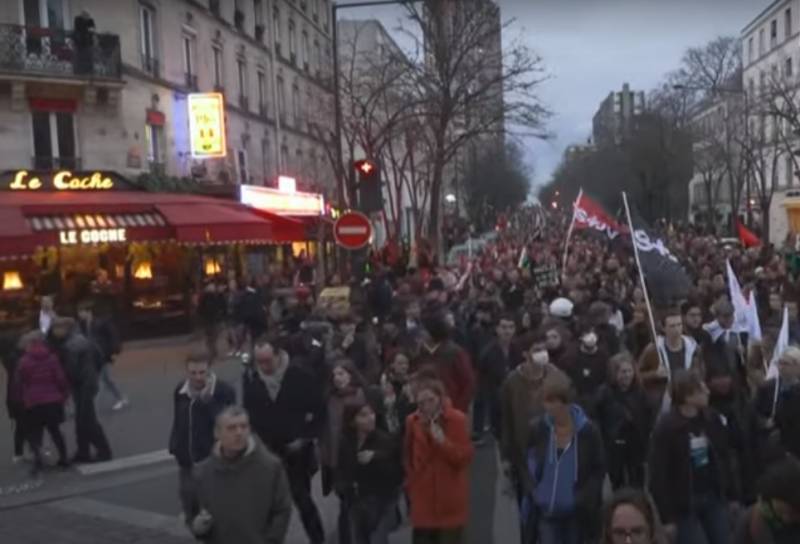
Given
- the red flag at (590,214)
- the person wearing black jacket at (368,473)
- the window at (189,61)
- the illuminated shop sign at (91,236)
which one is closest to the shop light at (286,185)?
the window at (189,61)

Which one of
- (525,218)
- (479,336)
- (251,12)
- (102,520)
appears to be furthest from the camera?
(525,218)

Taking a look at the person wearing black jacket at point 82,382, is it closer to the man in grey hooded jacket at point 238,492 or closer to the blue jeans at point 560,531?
the man in grey hooded jacket at point 238,492

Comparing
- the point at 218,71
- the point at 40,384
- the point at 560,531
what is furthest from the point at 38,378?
the point at 218,71

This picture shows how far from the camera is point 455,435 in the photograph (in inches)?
225

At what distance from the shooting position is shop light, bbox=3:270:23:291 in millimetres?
20250

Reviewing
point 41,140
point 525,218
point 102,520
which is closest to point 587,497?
point 102,520

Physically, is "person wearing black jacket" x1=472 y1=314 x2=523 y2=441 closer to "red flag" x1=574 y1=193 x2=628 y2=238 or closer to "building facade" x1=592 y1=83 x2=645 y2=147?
"red flag" x1=574 y1=193 x2=628 y2=238

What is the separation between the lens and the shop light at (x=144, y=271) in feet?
74.9

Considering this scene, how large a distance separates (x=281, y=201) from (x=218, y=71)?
4.40 meters

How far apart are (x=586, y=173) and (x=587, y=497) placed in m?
68.0

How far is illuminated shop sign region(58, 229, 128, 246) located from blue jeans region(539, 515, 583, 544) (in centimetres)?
1567

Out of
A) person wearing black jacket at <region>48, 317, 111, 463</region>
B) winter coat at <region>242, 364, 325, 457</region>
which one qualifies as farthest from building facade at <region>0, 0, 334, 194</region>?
winter coat at <region>242, 364, 325, 457</region>

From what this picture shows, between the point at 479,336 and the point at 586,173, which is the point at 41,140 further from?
the point at 586,173

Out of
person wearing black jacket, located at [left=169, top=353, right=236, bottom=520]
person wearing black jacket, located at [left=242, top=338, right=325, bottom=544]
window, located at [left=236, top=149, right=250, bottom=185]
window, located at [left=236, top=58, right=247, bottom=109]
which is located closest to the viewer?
person wearing black jacket, located at [left=169, top=353, right=236, bottom=520]
